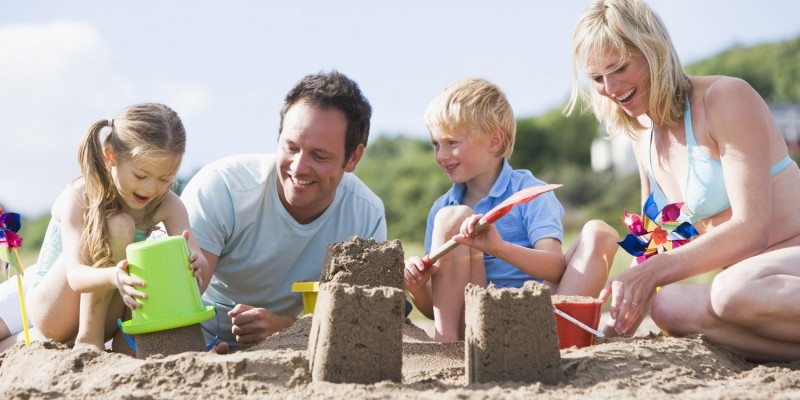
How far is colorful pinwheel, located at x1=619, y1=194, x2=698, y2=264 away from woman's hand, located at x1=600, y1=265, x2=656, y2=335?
1.63ft

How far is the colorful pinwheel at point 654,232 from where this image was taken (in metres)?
3.46

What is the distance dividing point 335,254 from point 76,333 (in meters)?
1.19

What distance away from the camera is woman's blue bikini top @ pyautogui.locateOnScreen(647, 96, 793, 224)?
3305 millimetres

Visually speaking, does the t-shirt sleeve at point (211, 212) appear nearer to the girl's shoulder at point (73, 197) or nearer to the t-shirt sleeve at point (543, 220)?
the girl's shoulder at point (73, 197)

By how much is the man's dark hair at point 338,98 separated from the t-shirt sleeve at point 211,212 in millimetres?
435

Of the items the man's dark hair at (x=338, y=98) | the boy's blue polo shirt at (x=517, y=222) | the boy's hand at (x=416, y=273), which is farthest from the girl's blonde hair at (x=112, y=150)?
the boy's blue polo shirt at (x=517, y=222)

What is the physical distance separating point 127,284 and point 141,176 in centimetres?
51

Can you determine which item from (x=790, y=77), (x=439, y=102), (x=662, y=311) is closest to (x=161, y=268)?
(x=439, y=102)

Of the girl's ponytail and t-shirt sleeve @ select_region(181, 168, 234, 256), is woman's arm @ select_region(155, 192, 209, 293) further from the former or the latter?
t-shirt sleeve @ select_region(181, 168, 234, 256)

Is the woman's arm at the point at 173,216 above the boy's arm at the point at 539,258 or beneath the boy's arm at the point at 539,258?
above

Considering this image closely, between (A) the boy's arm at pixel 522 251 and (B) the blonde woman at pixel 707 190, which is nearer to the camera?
(B) the blonde woman at pixel 707 190

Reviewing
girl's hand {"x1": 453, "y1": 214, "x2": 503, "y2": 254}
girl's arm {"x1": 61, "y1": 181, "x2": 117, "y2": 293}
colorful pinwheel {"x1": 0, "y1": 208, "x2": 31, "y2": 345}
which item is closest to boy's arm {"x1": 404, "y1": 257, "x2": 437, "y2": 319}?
girl's hand {"x1": 453, "y1": 214, "x2": 503, "y2": 254}

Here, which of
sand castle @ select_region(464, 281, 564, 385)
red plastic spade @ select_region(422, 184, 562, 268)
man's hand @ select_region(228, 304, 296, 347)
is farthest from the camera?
man's hand @ select_region(228, 304, 296, 347)

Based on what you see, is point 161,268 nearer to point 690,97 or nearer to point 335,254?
point 335,254
